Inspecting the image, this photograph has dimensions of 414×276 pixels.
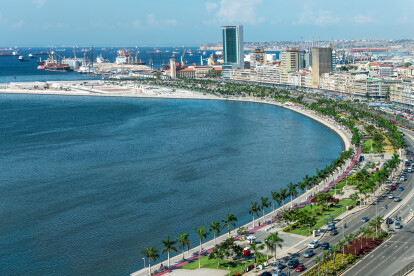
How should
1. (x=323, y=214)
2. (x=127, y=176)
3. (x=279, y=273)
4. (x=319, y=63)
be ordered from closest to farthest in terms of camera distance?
(x=279, y=273), (x=323, y=214), (x=127, y=176), (x=319, y=63)

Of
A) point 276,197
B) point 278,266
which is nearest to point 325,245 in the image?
point 278,266

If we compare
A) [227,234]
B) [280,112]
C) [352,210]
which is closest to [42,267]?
[227,234]

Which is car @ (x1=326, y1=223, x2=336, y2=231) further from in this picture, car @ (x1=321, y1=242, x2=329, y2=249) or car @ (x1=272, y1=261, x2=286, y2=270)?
car @ (x1=272, y1=261, x2=286, y2=270)

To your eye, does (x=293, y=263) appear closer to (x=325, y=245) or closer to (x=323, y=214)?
(x=325, y=245)

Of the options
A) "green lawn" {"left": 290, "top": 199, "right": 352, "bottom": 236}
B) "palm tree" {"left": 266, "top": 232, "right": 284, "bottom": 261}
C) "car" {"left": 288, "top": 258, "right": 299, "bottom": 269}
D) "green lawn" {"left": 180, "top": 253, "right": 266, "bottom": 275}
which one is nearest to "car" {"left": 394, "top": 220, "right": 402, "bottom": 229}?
"green lawn" {"left": 290, "top": 199, "right": 352, "bottom": 236}

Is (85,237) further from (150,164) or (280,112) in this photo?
(280,112)

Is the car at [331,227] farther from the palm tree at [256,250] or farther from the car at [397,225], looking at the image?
the palm tree at [256,250]
